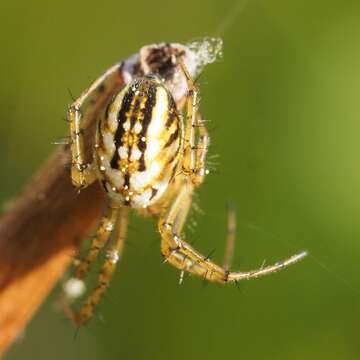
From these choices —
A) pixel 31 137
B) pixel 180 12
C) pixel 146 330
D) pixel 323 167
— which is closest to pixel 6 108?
pixel 31 137

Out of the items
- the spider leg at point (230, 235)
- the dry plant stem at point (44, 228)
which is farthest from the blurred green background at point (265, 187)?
the dry plant stem at point (44, 228)

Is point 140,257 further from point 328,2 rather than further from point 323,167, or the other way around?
point 328,2

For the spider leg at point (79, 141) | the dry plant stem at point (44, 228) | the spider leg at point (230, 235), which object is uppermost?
the spider leg at point (79, 141)

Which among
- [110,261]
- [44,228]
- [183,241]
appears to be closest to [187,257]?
[183,241]

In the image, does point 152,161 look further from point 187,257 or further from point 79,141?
point 187,257

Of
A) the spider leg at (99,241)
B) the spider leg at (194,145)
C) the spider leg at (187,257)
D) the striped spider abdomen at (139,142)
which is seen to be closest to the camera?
the striped spider abdomen at (139,142)

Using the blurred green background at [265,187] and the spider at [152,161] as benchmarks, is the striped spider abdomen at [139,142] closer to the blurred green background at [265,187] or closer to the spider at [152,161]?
the spider at [152,161]
